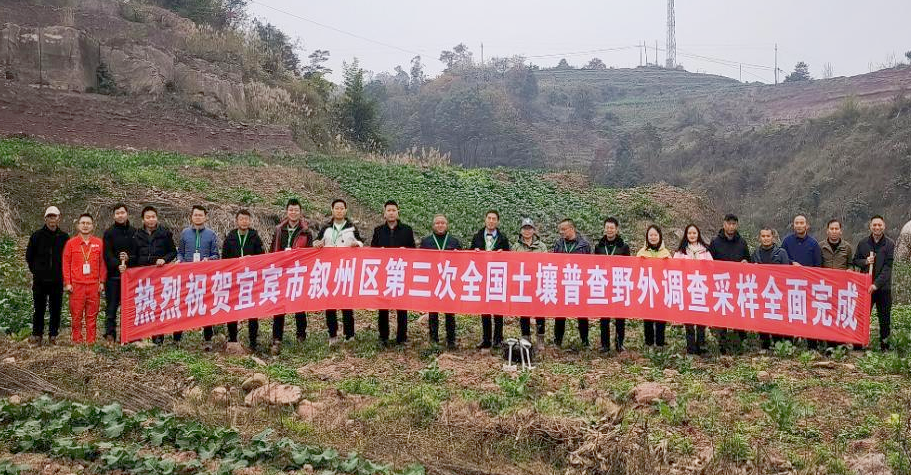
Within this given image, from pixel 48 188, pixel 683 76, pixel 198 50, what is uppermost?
pixel 683 76

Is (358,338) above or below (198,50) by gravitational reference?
below

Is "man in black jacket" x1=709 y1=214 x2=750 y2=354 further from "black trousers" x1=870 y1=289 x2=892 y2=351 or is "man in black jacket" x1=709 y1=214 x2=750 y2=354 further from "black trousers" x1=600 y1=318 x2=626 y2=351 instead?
"black trousers" x1=870 y1=289 x2=892 y2=351

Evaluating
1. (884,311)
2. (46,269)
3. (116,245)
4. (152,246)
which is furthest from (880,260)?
(46,269)

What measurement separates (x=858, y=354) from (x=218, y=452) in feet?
22.6

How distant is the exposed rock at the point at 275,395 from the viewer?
6922 mm

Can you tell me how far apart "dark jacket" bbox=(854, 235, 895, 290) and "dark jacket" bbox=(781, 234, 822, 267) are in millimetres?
419

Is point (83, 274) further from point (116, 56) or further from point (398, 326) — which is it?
point (116, 56)

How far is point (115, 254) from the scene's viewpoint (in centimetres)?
928

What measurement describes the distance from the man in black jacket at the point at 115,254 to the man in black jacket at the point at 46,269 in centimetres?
49

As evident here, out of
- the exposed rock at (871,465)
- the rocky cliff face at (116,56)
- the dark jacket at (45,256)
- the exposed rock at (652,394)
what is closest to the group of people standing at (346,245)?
the dark jacket at (45,256)

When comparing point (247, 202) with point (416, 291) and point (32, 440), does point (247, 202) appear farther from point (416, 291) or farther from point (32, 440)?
point (32, 440)

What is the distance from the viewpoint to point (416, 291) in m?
9.24

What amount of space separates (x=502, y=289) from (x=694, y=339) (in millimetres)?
2218

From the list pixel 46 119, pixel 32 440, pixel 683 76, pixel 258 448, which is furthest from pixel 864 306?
pixel 683 76
